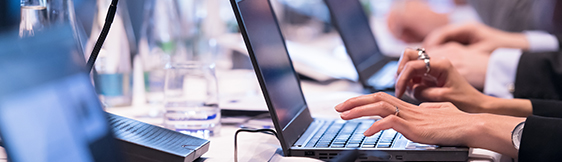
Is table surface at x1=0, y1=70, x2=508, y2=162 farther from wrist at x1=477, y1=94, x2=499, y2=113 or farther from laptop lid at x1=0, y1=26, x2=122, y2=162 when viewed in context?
wrist at x1=477, y1=94, x2=499, y2=113

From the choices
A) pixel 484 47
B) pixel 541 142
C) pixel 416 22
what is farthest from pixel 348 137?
pixel 416 22

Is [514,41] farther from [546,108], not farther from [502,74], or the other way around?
[546,108]

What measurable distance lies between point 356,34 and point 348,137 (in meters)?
0.81

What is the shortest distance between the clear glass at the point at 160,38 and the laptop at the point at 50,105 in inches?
29.6

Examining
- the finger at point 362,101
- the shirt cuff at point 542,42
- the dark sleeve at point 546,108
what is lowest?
the shirt cuff at point 542,42

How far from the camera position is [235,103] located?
1.02 metres

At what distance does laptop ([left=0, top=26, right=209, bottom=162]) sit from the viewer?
1.25 ft

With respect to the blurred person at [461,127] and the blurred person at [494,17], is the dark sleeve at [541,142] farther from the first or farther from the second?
the blurred person at [494,17]

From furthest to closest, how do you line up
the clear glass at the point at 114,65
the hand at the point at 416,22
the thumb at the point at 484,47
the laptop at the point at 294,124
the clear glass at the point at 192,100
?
the hand at the point at 416,22, the thumb at the point at 484,47, the clear glass at the point at 114,65, the clear glass at the point at 192,100, the laptop at the point at 294,124

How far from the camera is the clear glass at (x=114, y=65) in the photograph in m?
0.95

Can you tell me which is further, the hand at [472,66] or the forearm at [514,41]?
the forearm at [514,41]

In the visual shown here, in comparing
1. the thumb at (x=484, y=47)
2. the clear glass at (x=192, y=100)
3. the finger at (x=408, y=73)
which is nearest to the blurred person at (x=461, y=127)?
the finger at (x=408, y=73)

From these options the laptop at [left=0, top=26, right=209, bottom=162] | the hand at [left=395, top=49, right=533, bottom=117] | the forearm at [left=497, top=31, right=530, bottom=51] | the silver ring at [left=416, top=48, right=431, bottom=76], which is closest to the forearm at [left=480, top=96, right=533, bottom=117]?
the hand at [left=395, top=49, right=533, bottom=117]

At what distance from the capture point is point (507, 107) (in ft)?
3.02
